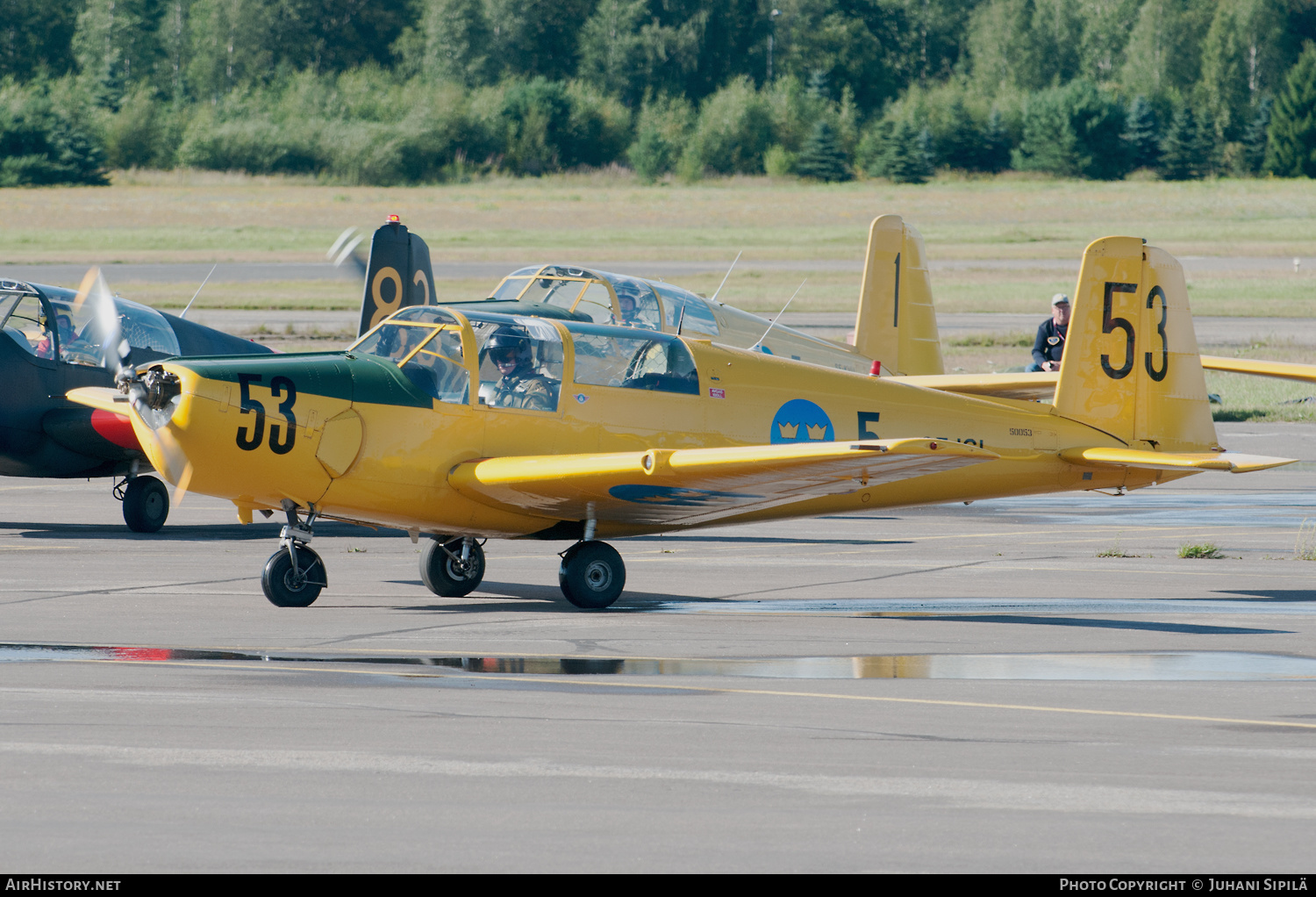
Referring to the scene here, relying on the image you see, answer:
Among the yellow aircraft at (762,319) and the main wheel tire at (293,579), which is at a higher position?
the yellow aircraft at (762,319)

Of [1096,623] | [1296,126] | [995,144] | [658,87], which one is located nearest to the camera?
[1096,623]

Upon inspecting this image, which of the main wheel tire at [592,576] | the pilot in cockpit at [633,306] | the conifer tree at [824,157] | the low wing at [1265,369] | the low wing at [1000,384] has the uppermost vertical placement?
the conifer tree at [824,157]

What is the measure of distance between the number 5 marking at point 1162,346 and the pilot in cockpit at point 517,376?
4.91 meters

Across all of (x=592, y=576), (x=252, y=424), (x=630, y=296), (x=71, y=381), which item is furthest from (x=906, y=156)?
(x=252, y=424)

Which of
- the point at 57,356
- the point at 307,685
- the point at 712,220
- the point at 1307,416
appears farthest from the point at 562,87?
the point at 307,685

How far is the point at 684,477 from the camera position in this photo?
34.9 ft

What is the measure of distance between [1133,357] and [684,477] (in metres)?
4.38

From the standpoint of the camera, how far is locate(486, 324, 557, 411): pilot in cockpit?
11359mm

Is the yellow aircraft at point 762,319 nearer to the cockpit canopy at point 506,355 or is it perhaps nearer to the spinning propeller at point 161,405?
the cockpit canopy at point 506,355

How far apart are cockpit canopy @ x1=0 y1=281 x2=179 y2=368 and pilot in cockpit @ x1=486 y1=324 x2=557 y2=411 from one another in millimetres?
5425

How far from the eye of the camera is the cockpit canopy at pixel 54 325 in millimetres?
15172

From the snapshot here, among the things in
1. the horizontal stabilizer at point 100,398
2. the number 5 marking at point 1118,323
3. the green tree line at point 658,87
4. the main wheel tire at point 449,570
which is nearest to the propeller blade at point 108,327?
the horizontal stabilizer at point 100,398

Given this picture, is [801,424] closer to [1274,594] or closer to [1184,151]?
[1274,594]

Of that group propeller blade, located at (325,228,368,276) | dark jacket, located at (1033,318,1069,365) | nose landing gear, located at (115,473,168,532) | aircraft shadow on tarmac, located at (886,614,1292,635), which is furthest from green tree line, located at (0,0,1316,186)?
aircraft shadow on tarmac, located at (886,614,1292,635)
